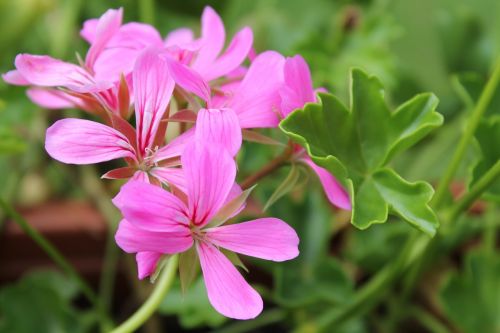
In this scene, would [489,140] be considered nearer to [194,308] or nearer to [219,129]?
[219,129]

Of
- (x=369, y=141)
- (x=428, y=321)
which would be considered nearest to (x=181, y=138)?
(x=369, y=141)

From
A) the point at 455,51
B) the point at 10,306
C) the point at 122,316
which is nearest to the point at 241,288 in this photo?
the point at 10,306

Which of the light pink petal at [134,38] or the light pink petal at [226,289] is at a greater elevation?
the light pink petal at [134,38]

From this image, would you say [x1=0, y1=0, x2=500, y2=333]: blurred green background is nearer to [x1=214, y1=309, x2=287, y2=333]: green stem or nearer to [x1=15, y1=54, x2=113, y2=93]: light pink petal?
[x1=214, y1=309, x2=287, y2=333]: green stem

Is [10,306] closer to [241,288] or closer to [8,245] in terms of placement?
[8,245]

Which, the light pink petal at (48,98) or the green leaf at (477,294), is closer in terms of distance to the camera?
the light pink petal at (48,98)

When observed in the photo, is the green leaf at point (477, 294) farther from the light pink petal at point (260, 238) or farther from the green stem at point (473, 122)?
the light pink petal at point (260, 238)

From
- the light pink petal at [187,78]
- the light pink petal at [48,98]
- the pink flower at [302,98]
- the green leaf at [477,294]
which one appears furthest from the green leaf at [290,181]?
the green leaf at [477,294]
